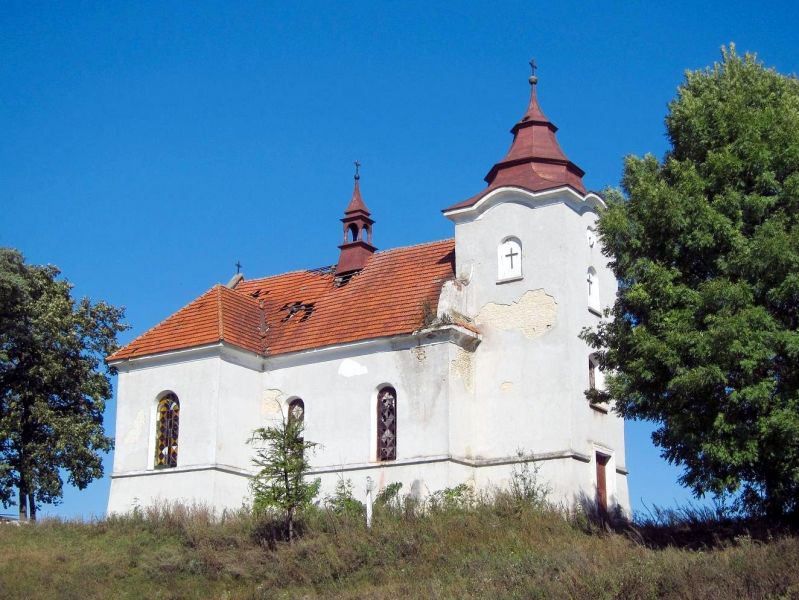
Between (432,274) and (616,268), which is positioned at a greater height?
(432,274)

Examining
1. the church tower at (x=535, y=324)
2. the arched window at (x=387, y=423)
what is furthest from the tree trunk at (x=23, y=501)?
the church tower at (x=535, y=324)

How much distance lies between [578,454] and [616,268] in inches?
259

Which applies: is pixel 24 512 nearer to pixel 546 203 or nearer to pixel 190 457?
pixel 190 457

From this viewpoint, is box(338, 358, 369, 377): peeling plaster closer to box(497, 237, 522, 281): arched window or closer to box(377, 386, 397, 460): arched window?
box(377, 386, 397, 460): arched window

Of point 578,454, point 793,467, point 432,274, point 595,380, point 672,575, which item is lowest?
point 672,575

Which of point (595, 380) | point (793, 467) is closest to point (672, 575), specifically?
point (793, 467)

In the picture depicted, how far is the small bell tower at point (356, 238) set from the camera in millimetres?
37250

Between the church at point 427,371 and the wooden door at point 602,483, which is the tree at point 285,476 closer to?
the church at point 427,371

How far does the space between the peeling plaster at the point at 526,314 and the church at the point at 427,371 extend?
0.13 ft

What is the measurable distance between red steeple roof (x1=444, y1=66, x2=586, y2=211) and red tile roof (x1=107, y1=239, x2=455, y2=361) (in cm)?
269

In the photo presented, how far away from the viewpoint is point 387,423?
32.1m

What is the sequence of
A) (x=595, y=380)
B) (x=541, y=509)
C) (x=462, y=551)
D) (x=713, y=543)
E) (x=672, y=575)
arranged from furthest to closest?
(x=595, y=380), (x=541, y=509), (x=462, y=551), (x=713, y=543), (x=672, y=575)

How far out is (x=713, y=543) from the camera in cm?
2406

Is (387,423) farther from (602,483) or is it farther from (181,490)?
(181,490)
